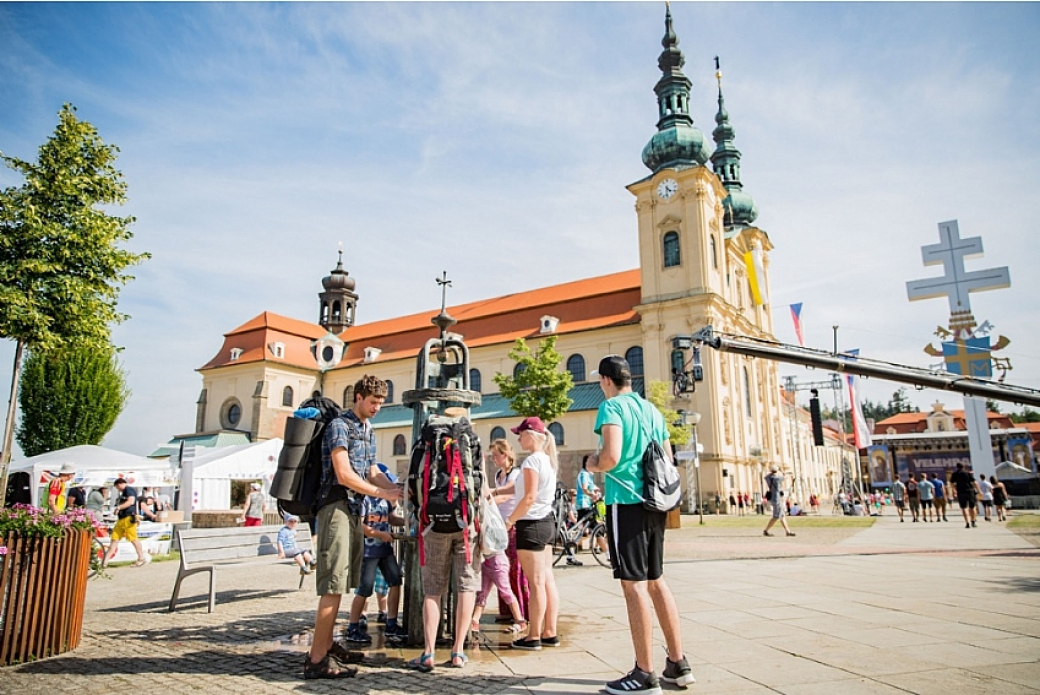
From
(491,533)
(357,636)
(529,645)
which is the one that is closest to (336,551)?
(491,533)

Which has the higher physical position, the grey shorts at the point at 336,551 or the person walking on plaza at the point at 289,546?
the grey shorts at the point at 336,551

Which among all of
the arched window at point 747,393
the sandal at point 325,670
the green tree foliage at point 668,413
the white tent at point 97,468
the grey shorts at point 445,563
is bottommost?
the sandal at point 325,670

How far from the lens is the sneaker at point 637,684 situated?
364cm

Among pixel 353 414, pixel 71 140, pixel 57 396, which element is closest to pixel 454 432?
pixel 353 414

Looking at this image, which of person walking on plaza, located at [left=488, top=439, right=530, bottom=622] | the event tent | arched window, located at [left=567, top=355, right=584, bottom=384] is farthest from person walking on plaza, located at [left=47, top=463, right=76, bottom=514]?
arched window, located at [left=567, top=355, right=584, bottom=384]

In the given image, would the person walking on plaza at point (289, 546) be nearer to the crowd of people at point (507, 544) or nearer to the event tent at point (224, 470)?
the crowd of people at point (507, 544)

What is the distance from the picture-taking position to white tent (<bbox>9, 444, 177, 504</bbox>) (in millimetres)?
17859

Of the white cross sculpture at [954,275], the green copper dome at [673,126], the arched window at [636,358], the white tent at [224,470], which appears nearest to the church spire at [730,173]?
the green copper dome at [673,126]

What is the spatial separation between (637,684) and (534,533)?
5.46 feet

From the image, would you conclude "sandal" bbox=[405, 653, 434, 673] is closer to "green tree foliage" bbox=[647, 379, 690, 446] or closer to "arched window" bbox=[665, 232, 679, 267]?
"green tree foliage" bbox=[647, 379, 690, 446]

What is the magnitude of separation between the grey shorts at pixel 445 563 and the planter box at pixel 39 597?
2.95m

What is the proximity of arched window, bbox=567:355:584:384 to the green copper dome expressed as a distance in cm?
1285

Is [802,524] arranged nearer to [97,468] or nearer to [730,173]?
[97,468]

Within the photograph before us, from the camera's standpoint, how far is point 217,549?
7523mm
